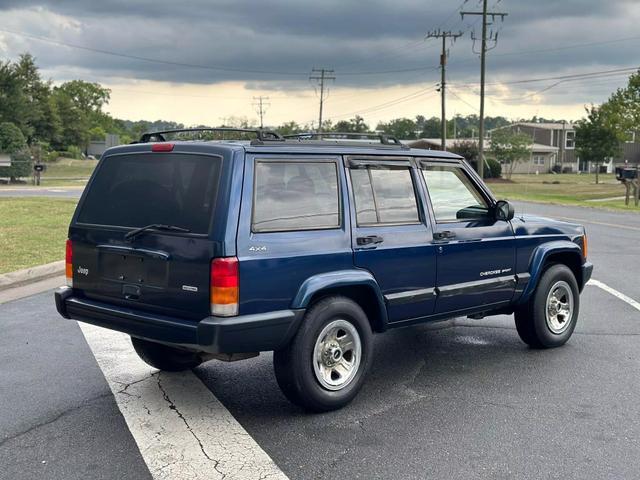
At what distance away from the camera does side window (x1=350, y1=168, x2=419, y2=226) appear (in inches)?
210

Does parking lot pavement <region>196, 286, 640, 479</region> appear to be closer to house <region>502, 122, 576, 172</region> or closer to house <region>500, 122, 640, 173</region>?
house <region>500, 122, 640, 173</region>

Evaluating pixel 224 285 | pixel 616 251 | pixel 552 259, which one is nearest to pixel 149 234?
pixel 224 285

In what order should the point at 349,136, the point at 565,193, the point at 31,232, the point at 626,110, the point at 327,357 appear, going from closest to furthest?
1. the point at 327,357
2. the point at 349,136
3. the point at 31,232
4. the point at 626,110
5. the point at 565,193

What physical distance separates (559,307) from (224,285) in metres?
3.85

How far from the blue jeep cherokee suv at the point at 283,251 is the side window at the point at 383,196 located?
0.01 m

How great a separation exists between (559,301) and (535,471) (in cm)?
313

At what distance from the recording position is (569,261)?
23.2 feet

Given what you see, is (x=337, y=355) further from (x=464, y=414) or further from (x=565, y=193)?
(x=565, y=193)

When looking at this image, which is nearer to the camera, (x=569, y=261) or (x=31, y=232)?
(x=569, y=261)

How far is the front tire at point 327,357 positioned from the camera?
4.76 metres

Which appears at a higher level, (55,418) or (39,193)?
(39,193)

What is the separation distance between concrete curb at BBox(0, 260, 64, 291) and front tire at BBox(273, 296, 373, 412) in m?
6.28

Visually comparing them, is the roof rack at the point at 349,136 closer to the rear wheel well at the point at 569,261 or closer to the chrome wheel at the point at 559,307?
the rear wheel well at the point at 569,261

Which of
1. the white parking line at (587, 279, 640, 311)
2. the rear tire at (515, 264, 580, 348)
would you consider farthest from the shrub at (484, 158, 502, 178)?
the rear tire at (515, 264, 580, 348)
